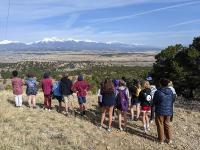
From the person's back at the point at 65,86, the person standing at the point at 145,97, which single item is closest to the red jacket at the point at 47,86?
the person's back at the point at 65,86

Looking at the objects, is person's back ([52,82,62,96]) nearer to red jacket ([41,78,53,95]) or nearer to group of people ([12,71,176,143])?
group of people ([12,71,176,143])

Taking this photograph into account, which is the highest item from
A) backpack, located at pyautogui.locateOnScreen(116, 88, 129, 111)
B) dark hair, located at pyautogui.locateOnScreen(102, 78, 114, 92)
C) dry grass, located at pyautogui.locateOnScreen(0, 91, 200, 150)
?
dark hair, located at pyautogui.locateOnScreen(102, 78, 114, 92)

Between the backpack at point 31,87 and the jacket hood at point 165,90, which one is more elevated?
the jacket hood at point 165,90

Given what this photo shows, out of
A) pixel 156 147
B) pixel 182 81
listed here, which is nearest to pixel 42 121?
pixel 156 147

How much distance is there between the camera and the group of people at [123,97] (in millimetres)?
12680

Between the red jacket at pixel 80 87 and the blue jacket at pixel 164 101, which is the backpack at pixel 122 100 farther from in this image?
the red jacket at pixel 80 87

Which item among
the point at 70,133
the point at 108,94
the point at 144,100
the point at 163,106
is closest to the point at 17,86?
the point at 70,133

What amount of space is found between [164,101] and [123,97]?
174cm

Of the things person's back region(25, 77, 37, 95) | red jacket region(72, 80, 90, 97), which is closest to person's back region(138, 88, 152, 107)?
red jacket region(72, 80, 90, 97)

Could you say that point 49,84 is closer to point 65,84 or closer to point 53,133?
point 65,84

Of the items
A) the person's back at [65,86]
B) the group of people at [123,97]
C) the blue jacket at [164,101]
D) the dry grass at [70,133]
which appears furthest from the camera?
the person's back at [65,86]

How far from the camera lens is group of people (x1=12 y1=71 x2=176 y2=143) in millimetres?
12680

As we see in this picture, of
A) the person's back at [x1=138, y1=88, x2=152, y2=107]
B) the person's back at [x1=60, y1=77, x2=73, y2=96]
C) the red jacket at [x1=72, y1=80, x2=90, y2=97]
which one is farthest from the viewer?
the person's back at [x1=60, y1=77, x2=73, y2=96]

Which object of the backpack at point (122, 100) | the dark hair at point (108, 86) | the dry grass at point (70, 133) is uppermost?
the dark hair at point (108, 86)
